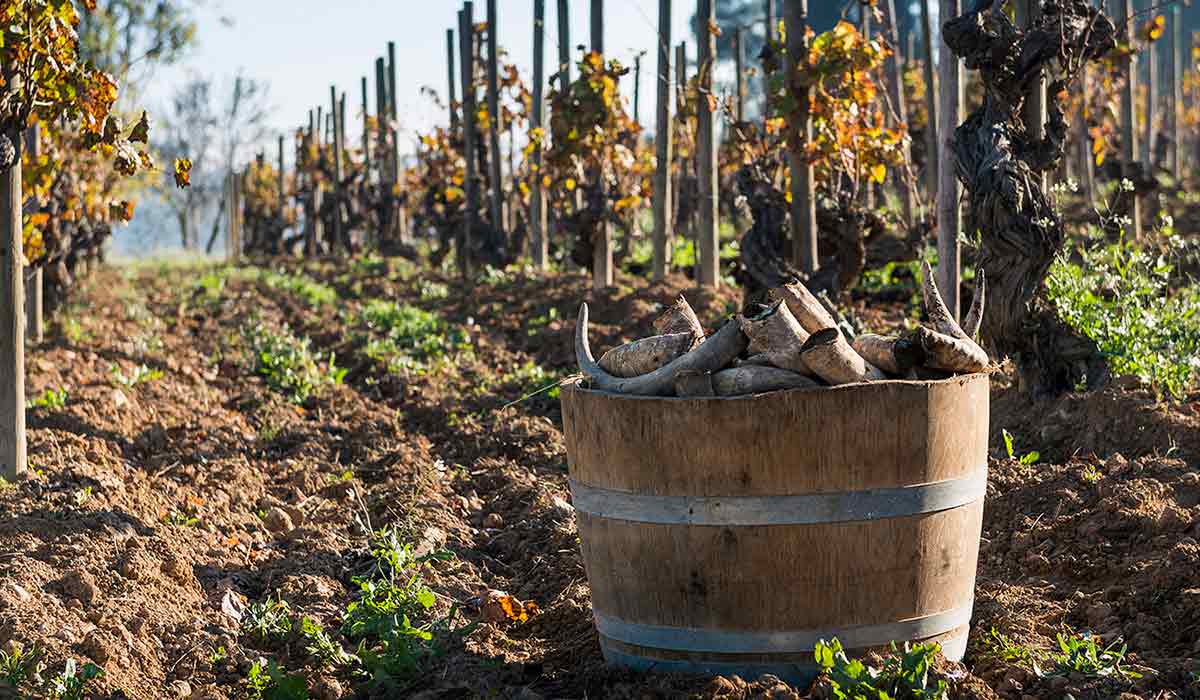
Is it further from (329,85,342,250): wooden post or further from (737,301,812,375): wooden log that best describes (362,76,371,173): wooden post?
(737,301,812,375): wooden log

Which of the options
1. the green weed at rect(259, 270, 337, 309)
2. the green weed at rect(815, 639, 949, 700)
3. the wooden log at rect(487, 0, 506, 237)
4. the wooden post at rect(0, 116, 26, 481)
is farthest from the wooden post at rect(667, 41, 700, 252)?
the green weed at rect(815, 639, 949, 700)

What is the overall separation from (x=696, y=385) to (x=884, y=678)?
89cm

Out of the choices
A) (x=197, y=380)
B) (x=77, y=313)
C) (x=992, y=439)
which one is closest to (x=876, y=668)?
(x=992, y=439)

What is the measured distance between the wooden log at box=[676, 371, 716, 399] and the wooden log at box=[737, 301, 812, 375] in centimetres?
23

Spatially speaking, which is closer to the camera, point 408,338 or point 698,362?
point 698,362

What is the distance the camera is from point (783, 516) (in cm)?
339

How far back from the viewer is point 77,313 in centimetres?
1395

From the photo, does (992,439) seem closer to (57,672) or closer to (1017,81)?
(1017,81)

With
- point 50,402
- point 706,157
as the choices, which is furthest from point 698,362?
point 706,157

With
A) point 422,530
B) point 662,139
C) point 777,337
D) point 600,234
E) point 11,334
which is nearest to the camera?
point 777,337

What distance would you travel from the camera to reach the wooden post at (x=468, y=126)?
18.1 metres

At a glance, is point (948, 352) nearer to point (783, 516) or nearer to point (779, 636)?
point (783, 516)

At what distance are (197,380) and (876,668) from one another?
23.3 ft

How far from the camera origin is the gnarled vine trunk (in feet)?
21.4
